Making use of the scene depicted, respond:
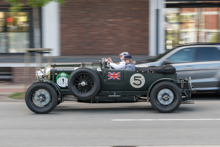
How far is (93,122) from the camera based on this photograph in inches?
294

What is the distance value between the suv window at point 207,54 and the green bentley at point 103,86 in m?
2.38

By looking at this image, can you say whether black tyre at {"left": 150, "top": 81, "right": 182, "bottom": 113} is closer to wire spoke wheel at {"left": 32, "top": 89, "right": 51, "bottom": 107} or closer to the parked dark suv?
the parked dark suv

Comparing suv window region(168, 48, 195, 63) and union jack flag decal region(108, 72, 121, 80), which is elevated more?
suv window region(168, 48, 195, 63)

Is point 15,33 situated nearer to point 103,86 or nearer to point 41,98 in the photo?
point 41,98

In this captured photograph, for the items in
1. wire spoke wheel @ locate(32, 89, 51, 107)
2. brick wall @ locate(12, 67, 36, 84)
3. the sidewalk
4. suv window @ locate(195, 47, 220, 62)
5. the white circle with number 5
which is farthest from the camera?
brick wall @ locate(12, 67, 36, 84)

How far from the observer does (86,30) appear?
48.2 ft

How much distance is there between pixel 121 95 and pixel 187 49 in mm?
3260

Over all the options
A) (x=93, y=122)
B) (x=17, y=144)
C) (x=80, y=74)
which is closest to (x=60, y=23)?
(x=80, y=74)

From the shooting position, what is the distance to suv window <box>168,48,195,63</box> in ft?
34.6

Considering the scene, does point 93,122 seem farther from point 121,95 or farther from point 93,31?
point 93,31

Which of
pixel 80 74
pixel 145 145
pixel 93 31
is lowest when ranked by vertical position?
pixel 145 145

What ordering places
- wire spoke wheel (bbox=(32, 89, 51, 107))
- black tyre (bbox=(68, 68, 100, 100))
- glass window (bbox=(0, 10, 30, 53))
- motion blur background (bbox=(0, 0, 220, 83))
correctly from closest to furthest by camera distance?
black tyre (bbox=(68, 68, 100, 100)) < wire spoke wheel (bbox=(32, 89, 51, 107)) < motion blur background (bbox=(0, 0, 220, 83)) < glass window (bbox=(0, 10, 30, 53))

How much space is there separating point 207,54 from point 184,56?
0.66 metres

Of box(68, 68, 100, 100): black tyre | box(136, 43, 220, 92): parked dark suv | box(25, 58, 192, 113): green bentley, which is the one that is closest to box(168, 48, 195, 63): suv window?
box(136, 43, 220, 92): parked dark suv
